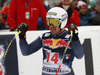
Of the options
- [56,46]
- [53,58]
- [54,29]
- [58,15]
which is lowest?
[53,58]

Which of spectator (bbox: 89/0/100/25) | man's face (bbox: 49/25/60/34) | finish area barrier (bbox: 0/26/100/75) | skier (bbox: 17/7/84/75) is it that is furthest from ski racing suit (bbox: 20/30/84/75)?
spectator (bbox: 89/0/100/25)

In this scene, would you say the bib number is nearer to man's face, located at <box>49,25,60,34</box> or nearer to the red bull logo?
the red bull logo

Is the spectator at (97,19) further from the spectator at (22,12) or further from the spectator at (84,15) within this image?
the spectator at (22,12)

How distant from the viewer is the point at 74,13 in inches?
187

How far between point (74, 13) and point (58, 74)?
82.3 inches

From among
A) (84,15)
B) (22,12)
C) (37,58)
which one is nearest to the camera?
(37,58)

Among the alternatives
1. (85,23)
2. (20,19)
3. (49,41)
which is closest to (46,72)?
(49,41)

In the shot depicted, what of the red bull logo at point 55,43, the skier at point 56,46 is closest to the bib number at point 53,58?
the skier at point 56,46

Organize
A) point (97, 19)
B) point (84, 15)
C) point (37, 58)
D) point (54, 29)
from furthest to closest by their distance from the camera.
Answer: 1. point (84, 15)
2. point (97, 19)
3. point (37, 58)
4. point (54, 29)

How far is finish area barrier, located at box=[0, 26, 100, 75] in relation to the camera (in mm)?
3938

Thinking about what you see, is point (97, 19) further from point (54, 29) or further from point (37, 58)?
point (54, 29)

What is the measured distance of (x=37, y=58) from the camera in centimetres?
401

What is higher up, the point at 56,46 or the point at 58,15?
the point at 58,15

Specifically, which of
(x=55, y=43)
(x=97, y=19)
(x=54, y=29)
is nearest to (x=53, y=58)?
(x=55, y=43)
